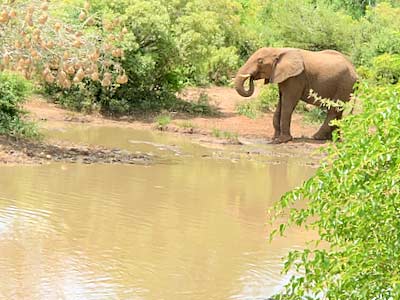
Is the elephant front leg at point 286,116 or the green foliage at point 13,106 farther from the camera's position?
the elephant front leg at point 286,116

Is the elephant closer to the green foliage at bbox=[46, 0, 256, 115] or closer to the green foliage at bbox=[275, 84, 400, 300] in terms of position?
the green foliage at bbox=[46, 0, 256, 115]

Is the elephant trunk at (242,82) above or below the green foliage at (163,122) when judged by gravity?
above

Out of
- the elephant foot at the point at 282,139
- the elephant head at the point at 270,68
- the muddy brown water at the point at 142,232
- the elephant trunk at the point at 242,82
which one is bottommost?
the muddy brown water at the point at 142,232

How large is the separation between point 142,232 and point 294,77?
10.4 m

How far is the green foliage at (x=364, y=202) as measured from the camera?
12.9 feet

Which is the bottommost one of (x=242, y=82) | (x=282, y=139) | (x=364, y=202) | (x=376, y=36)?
(x=282, y=139)

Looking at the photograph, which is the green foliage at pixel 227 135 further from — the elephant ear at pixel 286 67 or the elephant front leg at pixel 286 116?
the elephant ear at pixel 286 67

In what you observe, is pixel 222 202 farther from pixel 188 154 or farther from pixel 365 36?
pixel 365 36

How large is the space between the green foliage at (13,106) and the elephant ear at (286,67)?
5.89 meters

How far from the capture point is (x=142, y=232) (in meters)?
9.19

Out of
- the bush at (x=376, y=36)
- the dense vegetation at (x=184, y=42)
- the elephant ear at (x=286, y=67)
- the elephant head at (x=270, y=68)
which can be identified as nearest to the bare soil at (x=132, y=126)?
the dense vegetation at (x=184, y=42)

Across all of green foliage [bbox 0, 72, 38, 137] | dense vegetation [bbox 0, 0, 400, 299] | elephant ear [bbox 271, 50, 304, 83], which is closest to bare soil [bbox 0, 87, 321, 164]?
green foliage [bbox 0, 72, 38, 137]

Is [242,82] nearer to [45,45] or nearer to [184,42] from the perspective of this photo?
[184,42]

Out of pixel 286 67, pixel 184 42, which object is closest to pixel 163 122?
pixel 184 42
